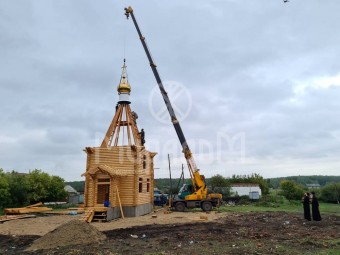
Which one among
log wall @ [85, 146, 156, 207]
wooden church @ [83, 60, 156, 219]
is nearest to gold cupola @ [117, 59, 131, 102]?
wooden church @ [83, 60, 156, 219]

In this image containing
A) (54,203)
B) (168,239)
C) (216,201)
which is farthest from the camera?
(54,203)

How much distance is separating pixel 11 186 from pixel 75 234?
2001cm

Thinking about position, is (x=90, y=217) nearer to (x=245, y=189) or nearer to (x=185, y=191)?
(x=185, y=191)

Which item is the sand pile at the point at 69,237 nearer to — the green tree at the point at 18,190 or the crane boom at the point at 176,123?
the crane boom at the point at 176,123

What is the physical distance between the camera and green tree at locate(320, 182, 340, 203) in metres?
41.2

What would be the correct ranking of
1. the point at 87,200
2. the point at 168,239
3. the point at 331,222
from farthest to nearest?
the point at 87,200
the point at 331,222
the point at 168,239

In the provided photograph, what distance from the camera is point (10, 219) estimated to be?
2055cm

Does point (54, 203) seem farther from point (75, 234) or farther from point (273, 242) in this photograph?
point (273, 242)

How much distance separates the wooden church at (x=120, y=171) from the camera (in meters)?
21.2

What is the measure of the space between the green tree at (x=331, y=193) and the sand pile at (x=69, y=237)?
3729 centimetres

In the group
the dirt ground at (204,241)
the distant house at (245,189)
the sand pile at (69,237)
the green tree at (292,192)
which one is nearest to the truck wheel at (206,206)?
the dirt ground at (204,241)

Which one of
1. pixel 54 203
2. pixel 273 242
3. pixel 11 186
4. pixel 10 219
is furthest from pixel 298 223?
pixel 54 203

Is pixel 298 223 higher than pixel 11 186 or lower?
lower

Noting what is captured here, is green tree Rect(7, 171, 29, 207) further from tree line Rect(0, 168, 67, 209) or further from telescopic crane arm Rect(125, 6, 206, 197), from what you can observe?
telescopic crane arm Rect(125, 6, 206, 197)
